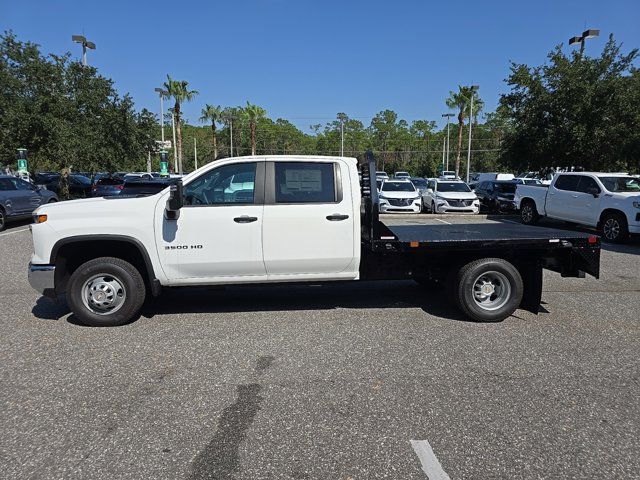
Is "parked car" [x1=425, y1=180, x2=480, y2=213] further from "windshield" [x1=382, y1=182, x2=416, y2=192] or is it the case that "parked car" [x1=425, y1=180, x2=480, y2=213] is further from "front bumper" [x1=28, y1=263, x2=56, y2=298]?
"front bumper" [x1=28, y1=263, x2=56, y2=298]

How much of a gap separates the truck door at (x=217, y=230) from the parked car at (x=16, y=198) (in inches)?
487

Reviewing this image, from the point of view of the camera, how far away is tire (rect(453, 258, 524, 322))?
5.63 m

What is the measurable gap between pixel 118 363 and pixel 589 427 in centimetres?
394

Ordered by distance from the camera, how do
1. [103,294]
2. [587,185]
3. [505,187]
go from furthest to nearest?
[505,187]
[587,185]
[103,294]

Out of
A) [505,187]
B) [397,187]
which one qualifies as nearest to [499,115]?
[505,187]

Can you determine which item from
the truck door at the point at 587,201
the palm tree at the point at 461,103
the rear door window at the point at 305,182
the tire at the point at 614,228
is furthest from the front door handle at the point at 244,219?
the palm tree at the point at 461,103

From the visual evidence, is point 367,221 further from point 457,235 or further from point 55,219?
point 55,219

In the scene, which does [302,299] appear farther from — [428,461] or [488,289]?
[428,461]

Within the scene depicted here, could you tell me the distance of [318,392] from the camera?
3.87 metres

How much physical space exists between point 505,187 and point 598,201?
9.81 meters

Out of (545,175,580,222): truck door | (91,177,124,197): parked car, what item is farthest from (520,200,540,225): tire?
(91,177,124,197): parked car

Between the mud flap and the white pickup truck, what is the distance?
779 cm

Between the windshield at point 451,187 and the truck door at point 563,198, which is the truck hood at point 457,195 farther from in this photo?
the truck door at point 563,198

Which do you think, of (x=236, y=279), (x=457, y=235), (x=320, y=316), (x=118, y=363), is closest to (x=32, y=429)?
(x=118, y=363)
